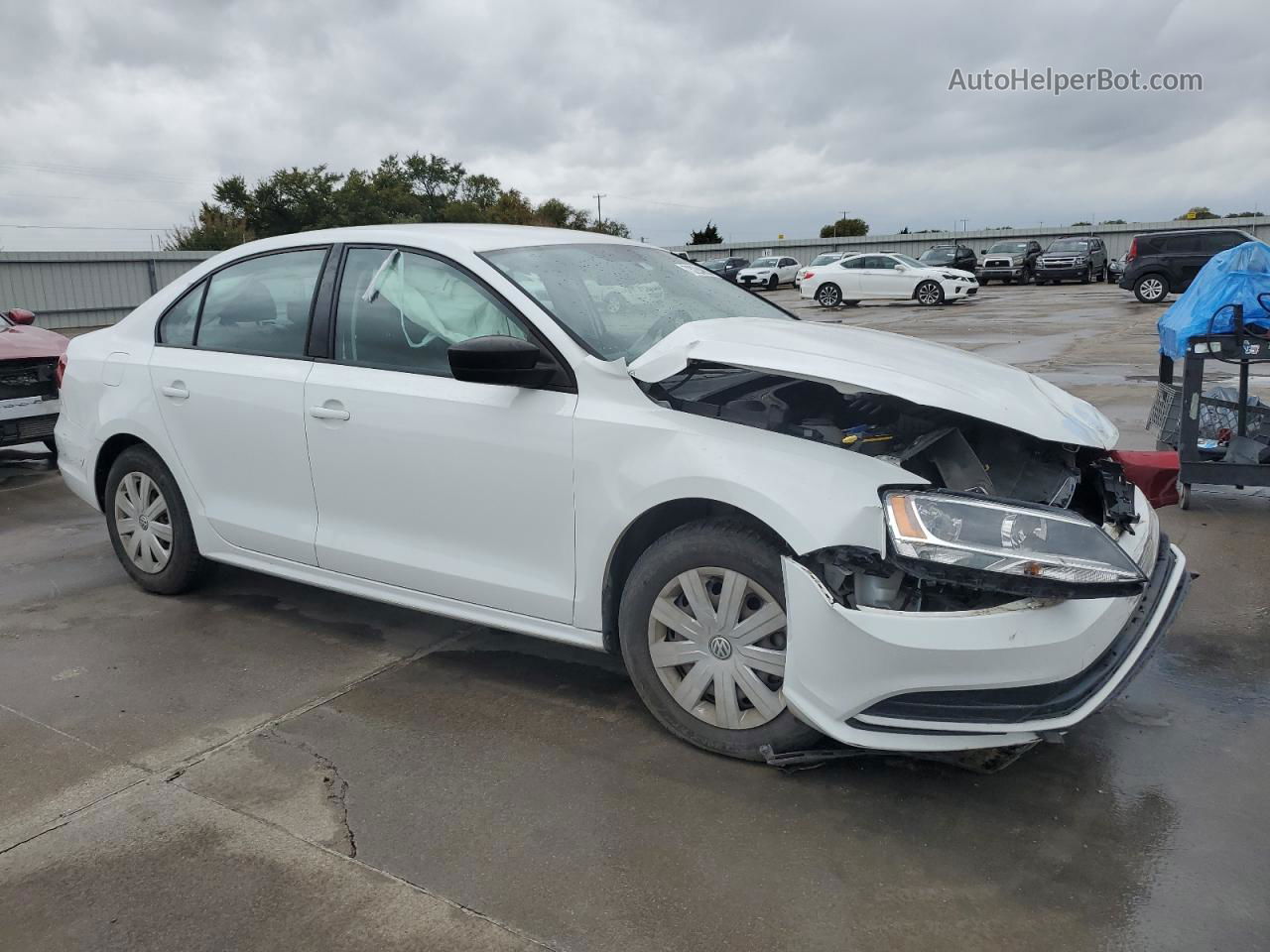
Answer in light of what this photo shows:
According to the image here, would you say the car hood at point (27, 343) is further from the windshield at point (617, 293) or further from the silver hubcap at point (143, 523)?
the windshield at point (617, 293)

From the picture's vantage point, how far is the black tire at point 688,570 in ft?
10.1

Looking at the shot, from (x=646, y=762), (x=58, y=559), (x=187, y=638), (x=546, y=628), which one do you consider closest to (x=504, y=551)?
(x=546, y=628)

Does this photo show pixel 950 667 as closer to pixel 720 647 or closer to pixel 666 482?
pixel 720 647

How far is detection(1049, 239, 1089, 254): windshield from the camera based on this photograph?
35.7 m

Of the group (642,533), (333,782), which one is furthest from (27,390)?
(642,533)

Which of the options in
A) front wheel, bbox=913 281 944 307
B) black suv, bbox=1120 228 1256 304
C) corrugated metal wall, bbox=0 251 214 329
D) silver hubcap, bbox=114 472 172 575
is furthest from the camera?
front wheel, bbox=913 281 944 307

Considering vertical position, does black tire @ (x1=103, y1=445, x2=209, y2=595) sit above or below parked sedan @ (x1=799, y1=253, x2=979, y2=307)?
below

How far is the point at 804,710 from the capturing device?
2967 mm

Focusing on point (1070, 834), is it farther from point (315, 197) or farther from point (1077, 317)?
point (315, 197)

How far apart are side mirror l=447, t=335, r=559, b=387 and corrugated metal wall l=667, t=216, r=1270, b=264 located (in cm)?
4457

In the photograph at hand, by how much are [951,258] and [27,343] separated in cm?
3476

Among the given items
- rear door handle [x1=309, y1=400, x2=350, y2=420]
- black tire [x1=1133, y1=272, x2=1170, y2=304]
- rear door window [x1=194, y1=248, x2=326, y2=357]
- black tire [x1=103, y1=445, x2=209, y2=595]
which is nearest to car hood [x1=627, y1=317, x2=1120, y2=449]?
rear door handle [x1=309, y1=400, x2=350, y2=420]

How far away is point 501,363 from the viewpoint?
3348 millimetres

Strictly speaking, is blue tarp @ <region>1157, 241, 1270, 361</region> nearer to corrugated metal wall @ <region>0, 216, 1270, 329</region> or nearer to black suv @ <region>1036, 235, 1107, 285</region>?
corrugated metal wall @ <region>0, 216, 1270, 329</region>
